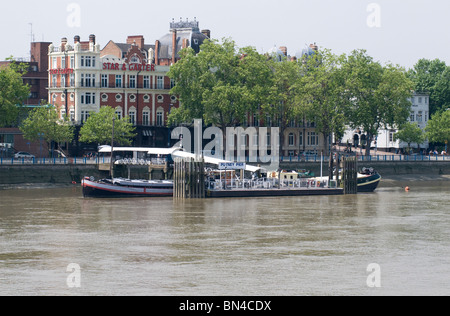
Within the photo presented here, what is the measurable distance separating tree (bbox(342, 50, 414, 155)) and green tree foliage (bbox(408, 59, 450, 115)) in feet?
102

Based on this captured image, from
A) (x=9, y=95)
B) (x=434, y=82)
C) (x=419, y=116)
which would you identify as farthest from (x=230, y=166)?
(x=434, y=82)

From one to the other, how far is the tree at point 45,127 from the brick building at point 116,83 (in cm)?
549

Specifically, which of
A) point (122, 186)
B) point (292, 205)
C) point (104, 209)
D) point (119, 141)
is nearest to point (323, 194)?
point (292, 205)

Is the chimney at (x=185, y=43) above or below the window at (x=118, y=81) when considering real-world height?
above

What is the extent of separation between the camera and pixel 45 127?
108875mm

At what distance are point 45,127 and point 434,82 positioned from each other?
80.5 metres

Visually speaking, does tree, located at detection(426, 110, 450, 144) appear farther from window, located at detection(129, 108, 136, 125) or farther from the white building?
window, located at detection(129, 108, 136, 125)

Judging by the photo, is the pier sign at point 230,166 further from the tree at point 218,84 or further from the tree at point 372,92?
the tree at point 372,92

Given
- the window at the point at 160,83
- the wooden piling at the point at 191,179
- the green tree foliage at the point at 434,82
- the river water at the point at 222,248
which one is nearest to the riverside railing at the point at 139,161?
the wooden piling at the point at 191,179

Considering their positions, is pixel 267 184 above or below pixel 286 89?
below

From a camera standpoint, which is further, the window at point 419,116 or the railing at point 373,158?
the window at point 419,116

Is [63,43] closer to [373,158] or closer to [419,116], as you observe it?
[373,158]

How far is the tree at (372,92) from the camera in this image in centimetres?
12725

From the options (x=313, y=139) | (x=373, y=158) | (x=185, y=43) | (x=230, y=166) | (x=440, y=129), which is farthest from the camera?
(x=440, y=129)
